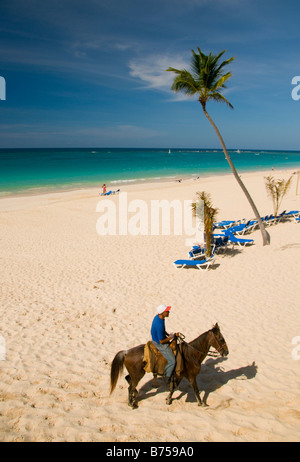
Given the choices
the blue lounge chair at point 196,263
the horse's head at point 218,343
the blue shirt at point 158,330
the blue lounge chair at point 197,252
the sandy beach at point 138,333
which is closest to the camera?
the sandy beach at point 138,333

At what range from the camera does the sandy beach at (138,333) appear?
193 inches

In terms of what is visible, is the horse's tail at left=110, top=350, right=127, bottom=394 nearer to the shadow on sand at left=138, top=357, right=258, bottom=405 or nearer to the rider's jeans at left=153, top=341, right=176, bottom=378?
the rider's jeans at left=153, top=341, right=176, bottom=378

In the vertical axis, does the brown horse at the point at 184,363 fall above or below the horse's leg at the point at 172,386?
above

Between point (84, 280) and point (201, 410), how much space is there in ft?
24.6

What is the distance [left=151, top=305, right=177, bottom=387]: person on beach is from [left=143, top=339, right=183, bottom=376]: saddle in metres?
0.07

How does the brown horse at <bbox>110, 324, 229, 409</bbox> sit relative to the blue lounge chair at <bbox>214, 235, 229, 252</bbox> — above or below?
below

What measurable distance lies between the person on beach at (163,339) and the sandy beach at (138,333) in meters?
0.82

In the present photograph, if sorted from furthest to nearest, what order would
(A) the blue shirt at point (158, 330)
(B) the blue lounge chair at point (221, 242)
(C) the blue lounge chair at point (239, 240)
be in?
(C) the blue lounge chair at point (239, 240) < (B) the blue lounge chair at point (221, 242) < (A) the blue shirt at point (158, 330)

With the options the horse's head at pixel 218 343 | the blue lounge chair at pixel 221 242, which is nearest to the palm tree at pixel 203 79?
the blue lounge chair at pixel 221 242

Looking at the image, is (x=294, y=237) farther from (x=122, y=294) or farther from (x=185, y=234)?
(x=122, y=294)

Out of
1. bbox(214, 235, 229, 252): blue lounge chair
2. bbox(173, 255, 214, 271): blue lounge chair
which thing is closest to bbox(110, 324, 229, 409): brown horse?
bbox(173, 255, 214, 271): blue lounge chair

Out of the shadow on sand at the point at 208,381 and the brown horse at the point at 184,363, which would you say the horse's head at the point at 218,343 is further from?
the shadow on sand at the point at 208,381

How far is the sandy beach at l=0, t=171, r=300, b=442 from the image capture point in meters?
4.90
